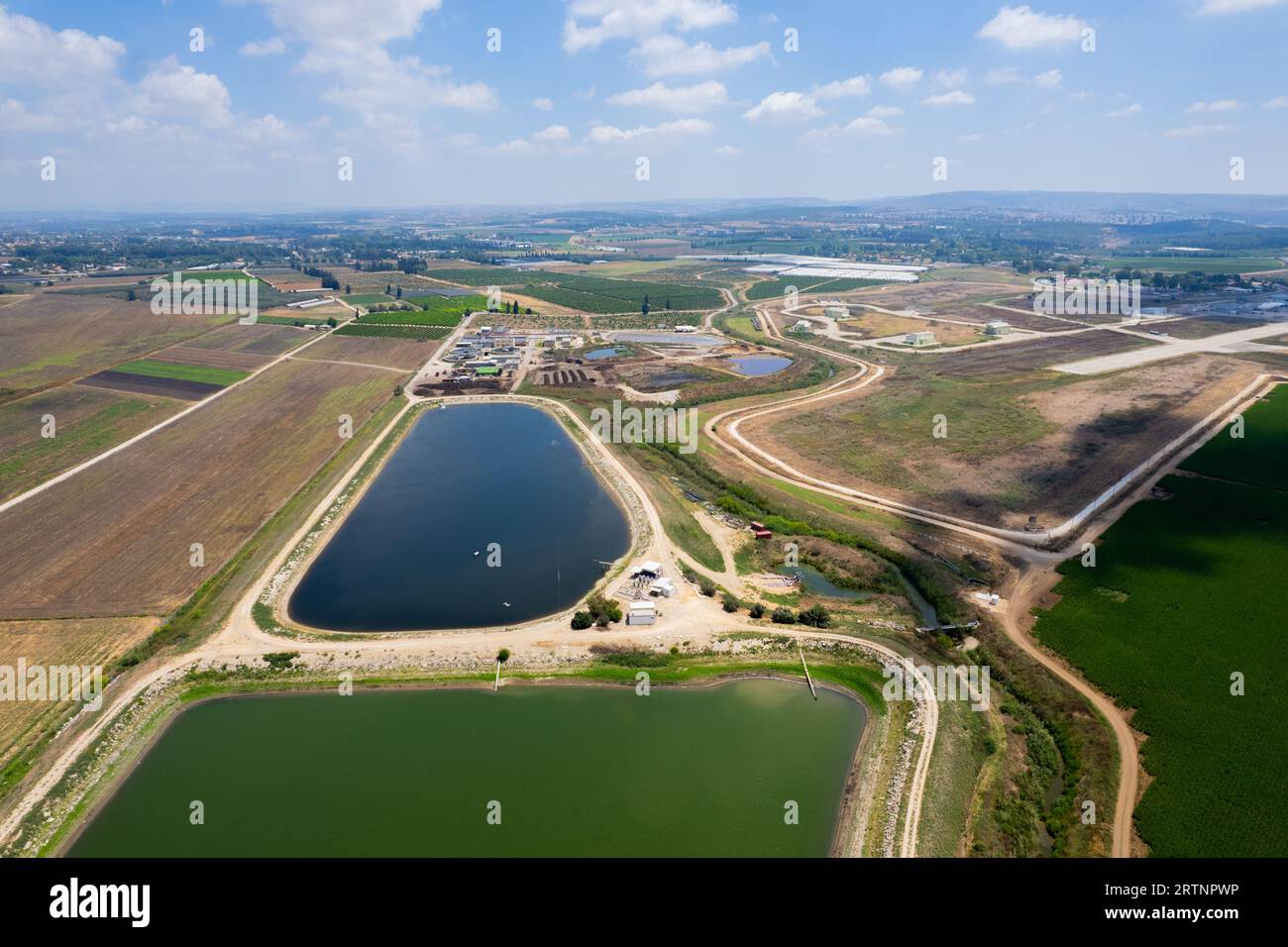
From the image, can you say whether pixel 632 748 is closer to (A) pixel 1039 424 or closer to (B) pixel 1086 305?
(A) pixel 1039 424

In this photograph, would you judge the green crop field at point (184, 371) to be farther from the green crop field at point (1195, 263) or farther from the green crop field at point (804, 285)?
the green crop field at point (1195, 263)

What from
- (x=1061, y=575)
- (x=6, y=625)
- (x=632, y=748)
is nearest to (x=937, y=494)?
(x=1061, y=575)

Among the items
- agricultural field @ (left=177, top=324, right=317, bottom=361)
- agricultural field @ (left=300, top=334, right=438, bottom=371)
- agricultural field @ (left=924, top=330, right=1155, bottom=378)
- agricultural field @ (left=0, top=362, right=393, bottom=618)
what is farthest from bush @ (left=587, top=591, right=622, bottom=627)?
agricultural field @ (left=177, top=324, right=317, bottom=361)

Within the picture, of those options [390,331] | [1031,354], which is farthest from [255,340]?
[1031,354]

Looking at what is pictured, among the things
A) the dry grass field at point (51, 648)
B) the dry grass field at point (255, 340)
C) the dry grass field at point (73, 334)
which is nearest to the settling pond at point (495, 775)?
the dry grass field at point (51, 648)

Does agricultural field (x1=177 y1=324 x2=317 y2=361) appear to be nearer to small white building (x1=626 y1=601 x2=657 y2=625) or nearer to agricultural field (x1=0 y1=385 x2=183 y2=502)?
agricultural field (x1=0 y1=385 x2=183 y2=502)
